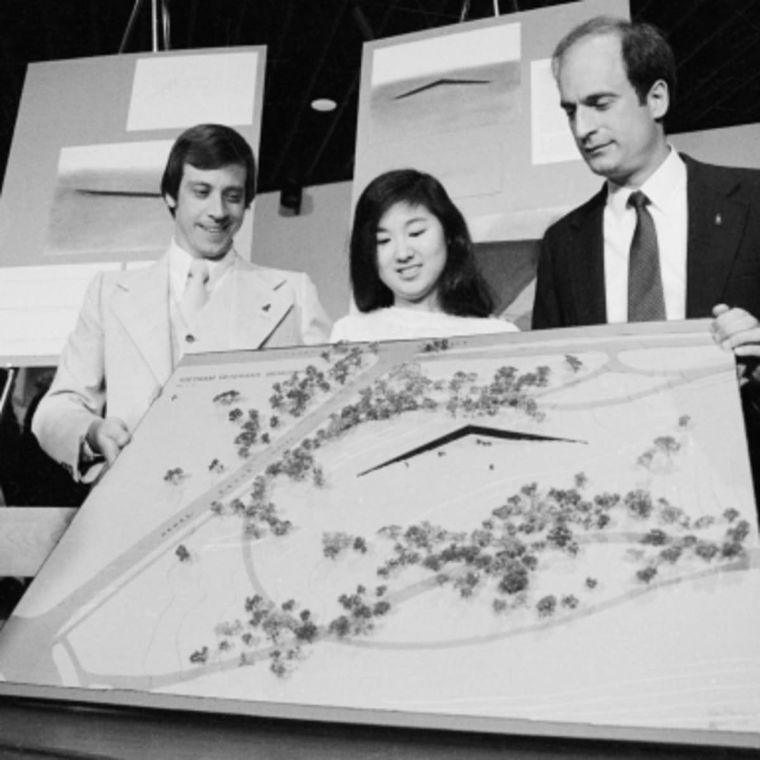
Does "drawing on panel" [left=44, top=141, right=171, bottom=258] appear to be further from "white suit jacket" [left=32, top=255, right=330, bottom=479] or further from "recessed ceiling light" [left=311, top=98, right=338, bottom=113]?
"recessed ceiling light" [left=311, top=98, right=338, bottom=113]

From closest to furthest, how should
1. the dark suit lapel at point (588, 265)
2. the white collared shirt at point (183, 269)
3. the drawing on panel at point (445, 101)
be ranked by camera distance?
the dark suit lapel at point (588, 265) → the white collared shirt at point (183, 269) → the drawing on panel at point (445, 101)


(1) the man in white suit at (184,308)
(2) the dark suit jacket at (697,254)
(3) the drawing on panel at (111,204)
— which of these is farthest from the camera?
(3) the drawing on panel at (111,204)

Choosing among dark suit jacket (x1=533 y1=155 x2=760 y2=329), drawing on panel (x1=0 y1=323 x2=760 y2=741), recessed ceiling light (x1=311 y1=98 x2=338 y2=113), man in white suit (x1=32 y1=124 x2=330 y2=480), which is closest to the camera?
drawing on panel (x1=0 y1=323 x2=760 y2=741)

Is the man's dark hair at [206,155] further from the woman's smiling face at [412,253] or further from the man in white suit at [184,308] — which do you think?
the woman's smiling face at [412,253]

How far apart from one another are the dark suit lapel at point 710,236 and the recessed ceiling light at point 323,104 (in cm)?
369

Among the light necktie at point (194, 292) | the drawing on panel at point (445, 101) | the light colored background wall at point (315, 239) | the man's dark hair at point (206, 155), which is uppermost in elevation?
the light colored background wall at point (315, 239)

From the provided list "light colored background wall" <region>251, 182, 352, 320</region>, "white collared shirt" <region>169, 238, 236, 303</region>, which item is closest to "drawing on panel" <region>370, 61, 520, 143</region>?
"white collared shirt" <region>169, 238, 236, 303</region>

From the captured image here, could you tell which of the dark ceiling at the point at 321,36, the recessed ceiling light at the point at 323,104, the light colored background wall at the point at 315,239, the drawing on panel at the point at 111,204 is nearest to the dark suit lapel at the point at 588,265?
the drawing on panel at the point at 111,204

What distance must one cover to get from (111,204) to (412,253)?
1.34m

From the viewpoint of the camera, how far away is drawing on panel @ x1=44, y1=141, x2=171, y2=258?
260 cm

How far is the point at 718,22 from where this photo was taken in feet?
13.5

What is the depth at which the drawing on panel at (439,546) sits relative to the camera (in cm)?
80

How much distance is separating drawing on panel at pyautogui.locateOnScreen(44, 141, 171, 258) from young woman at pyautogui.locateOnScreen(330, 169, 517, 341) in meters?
1.01

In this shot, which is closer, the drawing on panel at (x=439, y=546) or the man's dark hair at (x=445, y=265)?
the drawing on panel at (x=439, y=546)
